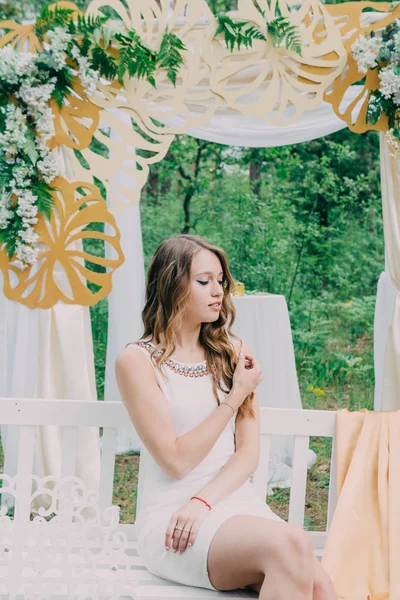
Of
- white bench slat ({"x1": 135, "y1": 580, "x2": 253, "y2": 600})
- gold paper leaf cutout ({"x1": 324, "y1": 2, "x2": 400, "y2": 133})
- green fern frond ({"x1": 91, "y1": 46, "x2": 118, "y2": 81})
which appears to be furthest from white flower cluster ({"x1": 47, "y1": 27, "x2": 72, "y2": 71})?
white bench slat ({"x1": 135, "y1": 580, "x2": 253, "y2": 600})

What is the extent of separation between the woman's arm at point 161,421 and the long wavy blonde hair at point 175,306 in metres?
0.10

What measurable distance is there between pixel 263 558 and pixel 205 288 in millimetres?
904

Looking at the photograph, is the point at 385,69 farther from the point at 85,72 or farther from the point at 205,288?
the point at 205,288

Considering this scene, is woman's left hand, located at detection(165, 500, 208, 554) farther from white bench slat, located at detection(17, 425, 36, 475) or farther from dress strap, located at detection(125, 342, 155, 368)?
white bench slat, located at detection(17, 425, 36, 475)

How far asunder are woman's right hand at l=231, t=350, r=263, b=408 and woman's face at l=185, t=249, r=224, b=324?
0.61 feet

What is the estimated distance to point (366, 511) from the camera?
2574 mm

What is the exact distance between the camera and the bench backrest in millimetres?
2727

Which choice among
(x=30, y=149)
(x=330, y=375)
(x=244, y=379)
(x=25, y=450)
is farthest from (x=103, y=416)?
(x=330, y=375)

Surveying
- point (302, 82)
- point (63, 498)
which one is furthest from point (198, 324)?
point (302, 82)

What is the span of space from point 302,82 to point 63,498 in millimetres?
2338

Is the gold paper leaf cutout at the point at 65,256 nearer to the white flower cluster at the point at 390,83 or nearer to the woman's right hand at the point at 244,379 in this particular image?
the woman's right hand at the point at 244,379

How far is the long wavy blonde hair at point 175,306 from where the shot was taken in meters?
2.56

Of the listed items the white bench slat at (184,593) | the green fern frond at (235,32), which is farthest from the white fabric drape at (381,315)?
the white bench slat at (184,593)

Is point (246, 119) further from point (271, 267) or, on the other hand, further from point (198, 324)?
point (271, 267)
